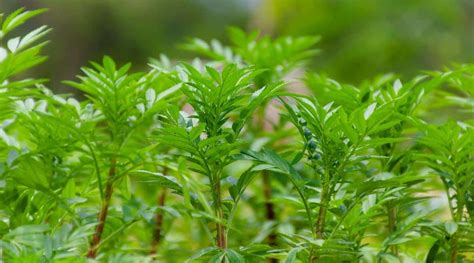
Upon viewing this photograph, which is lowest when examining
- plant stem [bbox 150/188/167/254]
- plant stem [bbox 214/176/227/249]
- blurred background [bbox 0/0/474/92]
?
plant stem [bbox 150/188/167/254]

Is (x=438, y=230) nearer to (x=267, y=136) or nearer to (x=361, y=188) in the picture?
(x=361, y=188)

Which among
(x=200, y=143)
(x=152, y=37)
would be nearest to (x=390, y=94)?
(x=200, y=143)

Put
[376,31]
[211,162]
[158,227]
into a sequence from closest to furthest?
[211,162]
[158,227]
[376,31]

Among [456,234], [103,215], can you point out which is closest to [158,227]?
[103,215]

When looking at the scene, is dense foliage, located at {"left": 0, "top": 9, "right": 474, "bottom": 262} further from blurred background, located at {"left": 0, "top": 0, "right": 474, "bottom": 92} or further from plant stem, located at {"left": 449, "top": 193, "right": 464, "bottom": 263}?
blurred background, located at {"left": 0, "top": 0, "right": 474, "bottom": 92}

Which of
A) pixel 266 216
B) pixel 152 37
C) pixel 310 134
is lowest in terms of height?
pixel 266 216

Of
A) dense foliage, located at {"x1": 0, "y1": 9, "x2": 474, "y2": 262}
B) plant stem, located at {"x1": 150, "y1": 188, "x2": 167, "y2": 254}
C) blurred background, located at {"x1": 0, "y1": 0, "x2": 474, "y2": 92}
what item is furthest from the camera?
blurred background, located at {"x1": 0, "y1": 0, "x2": 474, "y2": 92}

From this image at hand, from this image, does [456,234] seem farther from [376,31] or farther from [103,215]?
[376,31]

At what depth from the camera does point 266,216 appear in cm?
95

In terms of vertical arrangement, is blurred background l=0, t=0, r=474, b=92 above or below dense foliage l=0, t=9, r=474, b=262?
above

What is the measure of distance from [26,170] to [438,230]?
1.12ft

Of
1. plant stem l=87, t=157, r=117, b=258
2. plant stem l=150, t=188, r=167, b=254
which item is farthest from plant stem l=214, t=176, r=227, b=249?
plant stem l=150, t=188, r=167, b=254

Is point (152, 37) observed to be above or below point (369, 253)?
above

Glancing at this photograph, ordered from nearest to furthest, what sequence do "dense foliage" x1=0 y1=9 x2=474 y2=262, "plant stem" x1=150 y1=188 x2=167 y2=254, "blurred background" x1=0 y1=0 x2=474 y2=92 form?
"dense foliage" x1=0 y1=9 x2=474 y2=262
"plant stem" x1=150 y1=188 x2=167 y2=254
"blurred background" x1=0 y1=0 x2=474 y2=92
